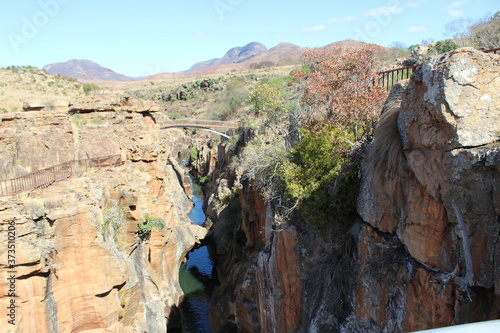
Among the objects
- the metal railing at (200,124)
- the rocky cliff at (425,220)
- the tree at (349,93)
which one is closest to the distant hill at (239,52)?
the metal railing at (200,124)

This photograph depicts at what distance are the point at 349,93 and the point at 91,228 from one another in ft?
30.6

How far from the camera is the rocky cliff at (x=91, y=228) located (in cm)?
1012

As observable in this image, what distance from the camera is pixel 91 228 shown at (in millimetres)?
11828

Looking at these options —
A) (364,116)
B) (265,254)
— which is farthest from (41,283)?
(364,116)

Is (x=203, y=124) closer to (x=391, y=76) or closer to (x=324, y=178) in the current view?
(x=391, y=76)

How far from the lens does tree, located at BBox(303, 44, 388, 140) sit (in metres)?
12.5

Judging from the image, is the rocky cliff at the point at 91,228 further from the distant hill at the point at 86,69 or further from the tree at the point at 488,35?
the distant hill at the point at 86,69

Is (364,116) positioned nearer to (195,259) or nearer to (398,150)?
(398,150)

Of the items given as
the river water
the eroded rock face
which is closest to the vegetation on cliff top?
the eroded rock face

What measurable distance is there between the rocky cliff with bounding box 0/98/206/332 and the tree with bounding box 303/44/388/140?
8161 mm

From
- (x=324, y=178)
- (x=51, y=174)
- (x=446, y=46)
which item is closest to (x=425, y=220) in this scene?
(x=324, y=178)

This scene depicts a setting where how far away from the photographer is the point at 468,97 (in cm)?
666

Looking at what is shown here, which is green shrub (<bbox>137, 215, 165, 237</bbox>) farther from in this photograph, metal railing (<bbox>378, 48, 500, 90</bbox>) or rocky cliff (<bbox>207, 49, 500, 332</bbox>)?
metal railing (<bbox>378, 48, 500, 90</bbox>)

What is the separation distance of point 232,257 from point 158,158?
8583 millimetres
